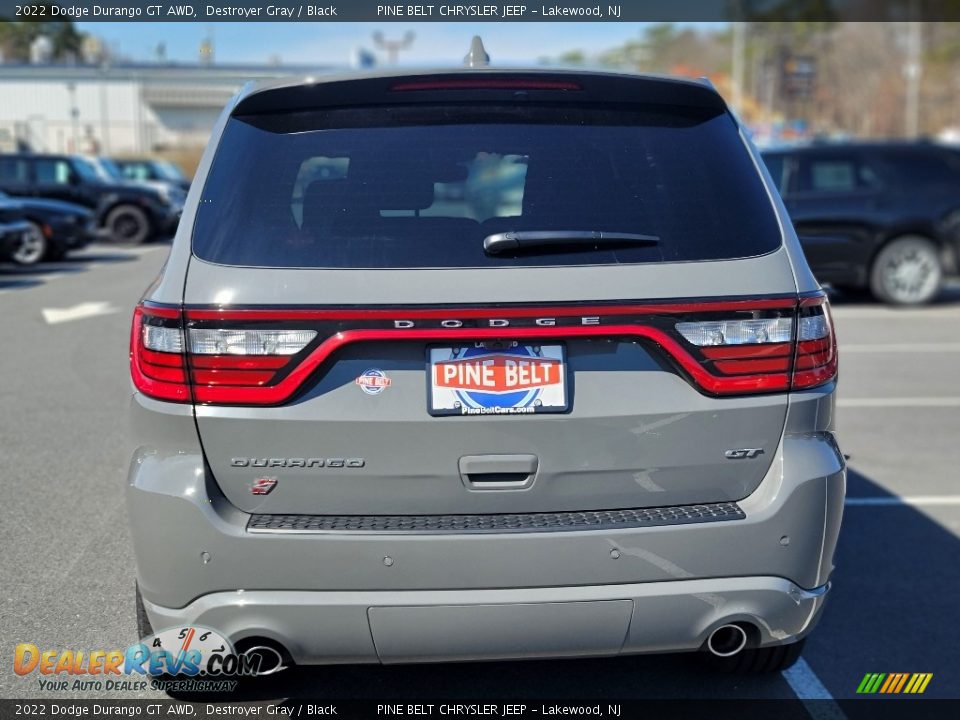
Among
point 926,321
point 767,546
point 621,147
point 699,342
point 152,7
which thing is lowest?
point 926,321

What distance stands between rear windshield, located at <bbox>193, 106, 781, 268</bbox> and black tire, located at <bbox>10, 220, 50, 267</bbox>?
51.0 feet

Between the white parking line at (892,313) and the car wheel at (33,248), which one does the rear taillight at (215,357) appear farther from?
the car wheel at (33,248)

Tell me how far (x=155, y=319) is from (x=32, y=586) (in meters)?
2.04

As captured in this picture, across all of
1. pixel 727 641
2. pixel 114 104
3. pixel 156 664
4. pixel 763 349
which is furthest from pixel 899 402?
pixel 114 104

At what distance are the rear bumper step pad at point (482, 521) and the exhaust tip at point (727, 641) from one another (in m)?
0.39

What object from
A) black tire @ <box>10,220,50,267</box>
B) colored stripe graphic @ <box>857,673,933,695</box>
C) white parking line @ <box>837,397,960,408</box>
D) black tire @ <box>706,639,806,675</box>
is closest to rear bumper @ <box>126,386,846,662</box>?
black tire @ <box>706,639,806,675</box>

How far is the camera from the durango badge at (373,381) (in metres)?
2.82

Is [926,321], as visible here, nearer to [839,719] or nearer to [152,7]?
[152,7]

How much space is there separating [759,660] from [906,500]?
8.20ft

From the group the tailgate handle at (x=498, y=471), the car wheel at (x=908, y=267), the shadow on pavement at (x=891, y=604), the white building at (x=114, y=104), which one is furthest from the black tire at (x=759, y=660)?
the white building at (x=114, y=104)

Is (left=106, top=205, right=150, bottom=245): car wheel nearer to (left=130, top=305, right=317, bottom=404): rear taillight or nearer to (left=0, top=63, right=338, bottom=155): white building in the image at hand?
(left=130, top=305, right=317, bottom=404): rear taillight

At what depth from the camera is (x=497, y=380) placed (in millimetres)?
2830

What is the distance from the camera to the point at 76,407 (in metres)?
7.64

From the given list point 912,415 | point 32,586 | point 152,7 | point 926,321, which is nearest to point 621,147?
point 32,586
